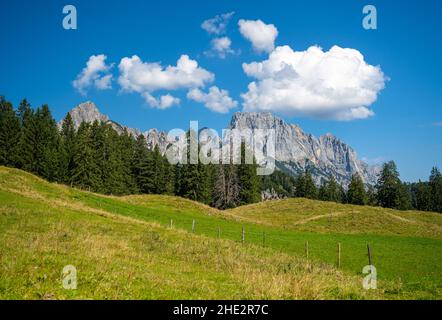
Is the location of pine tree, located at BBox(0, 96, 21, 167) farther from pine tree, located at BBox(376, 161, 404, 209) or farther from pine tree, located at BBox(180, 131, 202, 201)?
pine tree, located at BBox(376, 161, 404, 209)

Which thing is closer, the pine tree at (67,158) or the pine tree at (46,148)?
the pine tree at (46,148)

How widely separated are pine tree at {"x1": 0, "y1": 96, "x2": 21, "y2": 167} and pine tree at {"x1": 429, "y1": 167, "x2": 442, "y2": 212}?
136m

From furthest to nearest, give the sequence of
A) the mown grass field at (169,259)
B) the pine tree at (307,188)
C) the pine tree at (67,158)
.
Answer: the pine tree at (307,188) < the pine tree at (67,158) < the mown grass field at (169,259)

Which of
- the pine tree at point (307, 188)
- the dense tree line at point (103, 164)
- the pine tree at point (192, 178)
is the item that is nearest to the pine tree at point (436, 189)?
the pine tree at point (307, 188)

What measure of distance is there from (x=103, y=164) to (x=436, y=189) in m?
119

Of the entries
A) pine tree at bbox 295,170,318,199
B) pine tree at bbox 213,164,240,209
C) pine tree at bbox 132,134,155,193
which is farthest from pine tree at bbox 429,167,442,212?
pine tree at bbox 132,134,155,193

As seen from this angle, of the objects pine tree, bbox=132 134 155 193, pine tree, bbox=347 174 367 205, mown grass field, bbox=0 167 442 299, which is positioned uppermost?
pine tree, bbox=132 134 155 193

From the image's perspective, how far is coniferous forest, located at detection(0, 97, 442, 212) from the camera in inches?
3302

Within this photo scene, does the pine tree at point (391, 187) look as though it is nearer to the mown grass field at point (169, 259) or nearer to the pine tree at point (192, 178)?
the mown grass field at point (169, 259)

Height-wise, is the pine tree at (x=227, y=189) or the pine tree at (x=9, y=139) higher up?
the pine tree at (x=9, y=139)

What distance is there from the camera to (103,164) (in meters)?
93.1

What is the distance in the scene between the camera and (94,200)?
57031mm

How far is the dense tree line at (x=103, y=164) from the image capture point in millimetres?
83688
